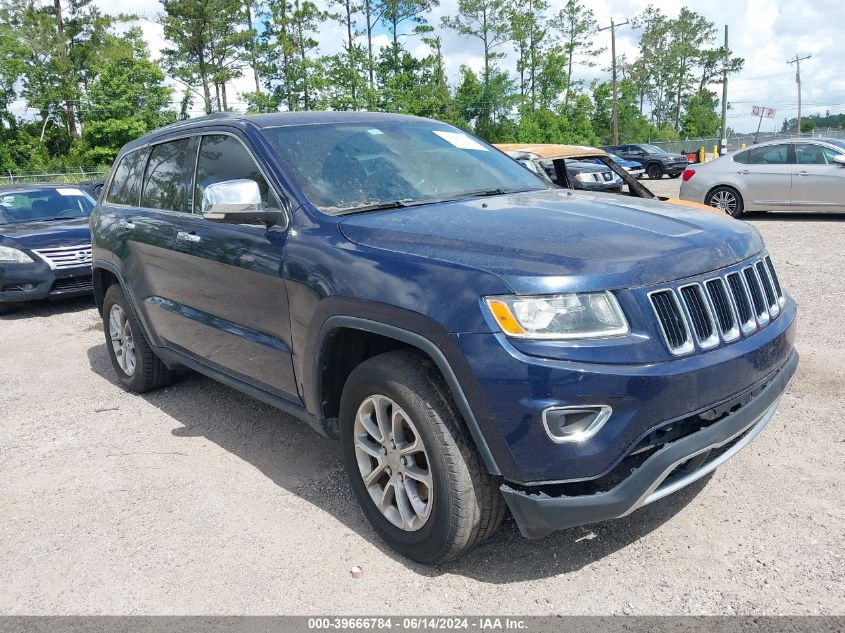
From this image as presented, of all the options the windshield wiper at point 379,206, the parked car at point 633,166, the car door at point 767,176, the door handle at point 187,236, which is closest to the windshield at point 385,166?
the windshield wiper at point 379,206

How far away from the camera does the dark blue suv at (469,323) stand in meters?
2.41

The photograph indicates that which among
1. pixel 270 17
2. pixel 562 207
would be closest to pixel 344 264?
pixel 562 207

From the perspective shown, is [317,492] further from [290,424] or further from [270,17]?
[270,17]

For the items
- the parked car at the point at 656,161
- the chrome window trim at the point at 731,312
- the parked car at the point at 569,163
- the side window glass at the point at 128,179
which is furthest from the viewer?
the parked car at the point at 656,161

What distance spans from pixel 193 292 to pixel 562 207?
2199mm

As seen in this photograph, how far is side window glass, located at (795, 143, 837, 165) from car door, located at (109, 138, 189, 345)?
1144cm

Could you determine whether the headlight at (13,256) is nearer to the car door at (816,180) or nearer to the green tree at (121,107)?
the car door at (816,180)

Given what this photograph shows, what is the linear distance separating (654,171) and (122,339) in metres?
26.9

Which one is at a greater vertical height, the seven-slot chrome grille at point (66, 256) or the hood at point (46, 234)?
the hood at point (46, 234)


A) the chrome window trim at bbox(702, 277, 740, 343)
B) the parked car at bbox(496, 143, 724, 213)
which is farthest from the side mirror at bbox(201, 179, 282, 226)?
the parked car at bbox(496, 143, 724, 213)

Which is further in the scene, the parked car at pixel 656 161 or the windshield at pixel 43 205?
the parked car at pixel 656 161

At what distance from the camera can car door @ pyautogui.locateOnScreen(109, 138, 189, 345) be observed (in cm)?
Result: 440

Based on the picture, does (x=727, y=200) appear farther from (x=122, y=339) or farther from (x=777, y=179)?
(x=122, y=339)

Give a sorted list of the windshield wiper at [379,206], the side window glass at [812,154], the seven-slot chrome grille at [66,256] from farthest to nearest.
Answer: the side window glass at [812,154], the seven-slot chrome grille at [66,256], the windshield wiper at [379,206]
